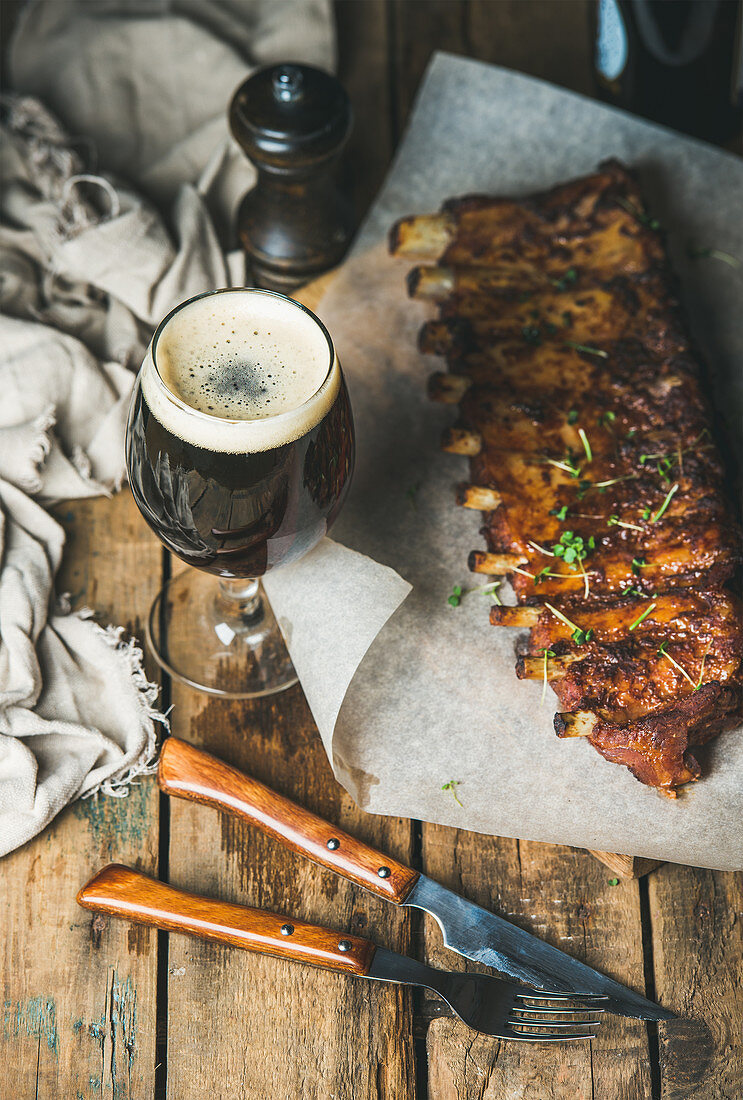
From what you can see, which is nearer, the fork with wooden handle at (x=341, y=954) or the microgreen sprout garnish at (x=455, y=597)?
the fork with wooden handle at (x=341, y=954)

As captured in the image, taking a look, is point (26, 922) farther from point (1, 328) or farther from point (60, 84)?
point (60, 84)

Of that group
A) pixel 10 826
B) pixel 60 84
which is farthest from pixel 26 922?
pixel 60 84

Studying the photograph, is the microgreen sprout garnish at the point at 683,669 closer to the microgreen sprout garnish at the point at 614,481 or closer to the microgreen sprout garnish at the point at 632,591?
the microgreen sprout garnish at the point at 632,591

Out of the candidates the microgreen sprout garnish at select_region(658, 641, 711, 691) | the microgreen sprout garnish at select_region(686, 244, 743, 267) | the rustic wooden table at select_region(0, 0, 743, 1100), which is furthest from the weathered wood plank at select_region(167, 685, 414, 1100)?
the microgreen sprout garnish at select_region(686, 244, 743, 267)

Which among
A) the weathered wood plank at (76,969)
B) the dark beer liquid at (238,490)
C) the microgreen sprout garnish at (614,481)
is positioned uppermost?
the dark beer liquid at (238,490)

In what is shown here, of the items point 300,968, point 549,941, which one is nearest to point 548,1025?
point 549,941

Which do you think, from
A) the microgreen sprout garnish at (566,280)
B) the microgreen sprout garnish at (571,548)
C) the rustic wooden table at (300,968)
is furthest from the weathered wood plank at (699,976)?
the microgreen sprout garnish at (566,280)

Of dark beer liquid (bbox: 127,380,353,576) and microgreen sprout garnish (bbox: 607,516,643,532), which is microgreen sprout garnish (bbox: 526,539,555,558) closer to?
microgreen sprout garnish (bbox: 607,516,643,532)

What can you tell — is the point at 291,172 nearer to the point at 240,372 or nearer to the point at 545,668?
the point at 240,372
